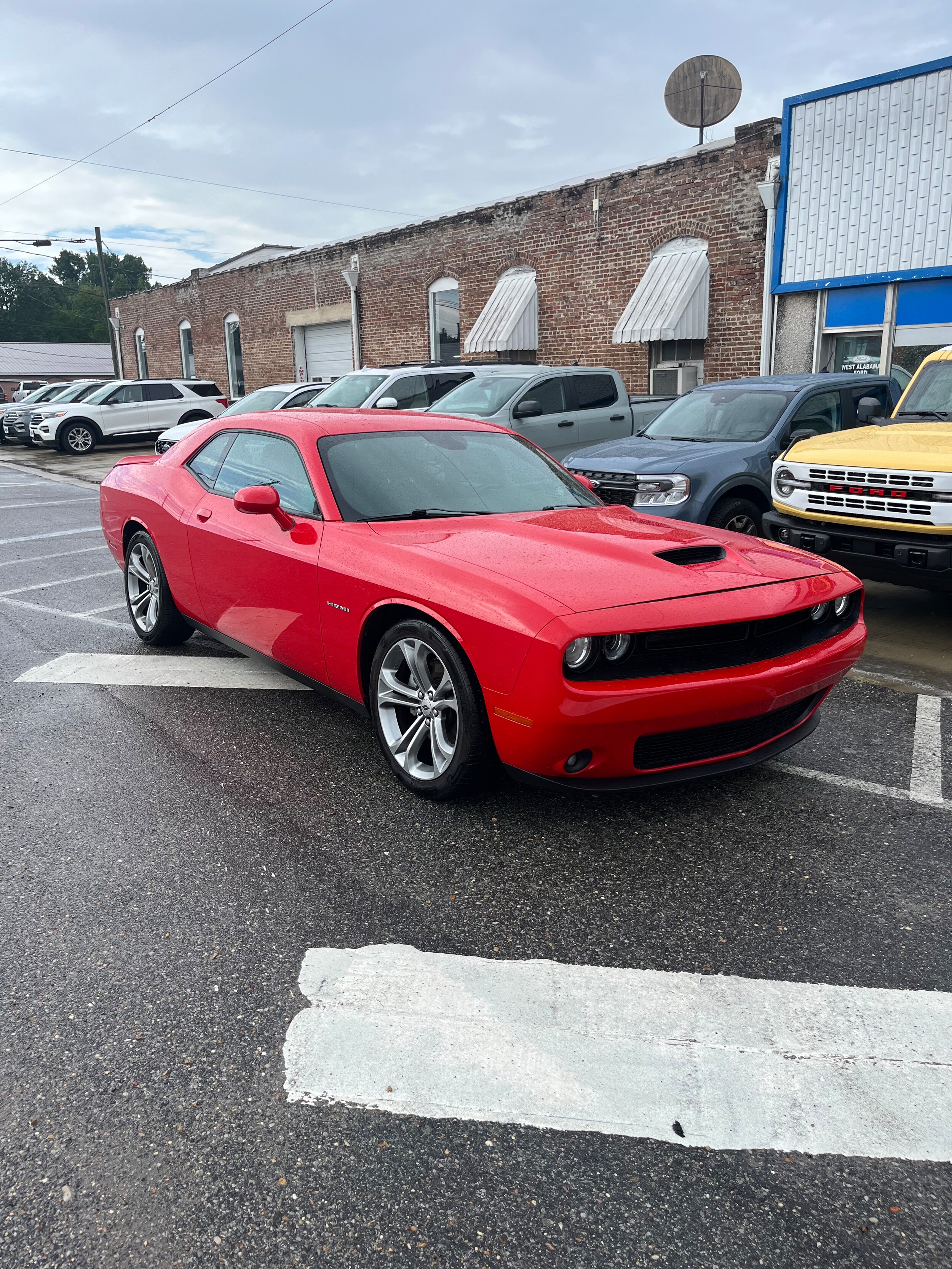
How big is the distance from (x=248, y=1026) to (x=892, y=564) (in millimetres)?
5032

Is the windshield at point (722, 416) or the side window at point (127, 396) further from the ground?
the side window at point (127, 396)

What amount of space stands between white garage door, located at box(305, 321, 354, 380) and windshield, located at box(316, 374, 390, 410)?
11757 mm

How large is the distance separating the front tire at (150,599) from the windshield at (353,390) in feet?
26.6

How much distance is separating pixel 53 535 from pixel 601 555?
9.56 meters

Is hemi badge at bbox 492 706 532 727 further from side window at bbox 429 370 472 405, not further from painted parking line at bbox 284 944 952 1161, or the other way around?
side window at bbox 429 370 472 405

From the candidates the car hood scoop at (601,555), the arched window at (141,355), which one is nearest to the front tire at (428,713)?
the car hood scoop at (601,555)

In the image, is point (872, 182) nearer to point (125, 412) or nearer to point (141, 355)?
point (125, 412)

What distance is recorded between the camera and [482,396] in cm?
1184

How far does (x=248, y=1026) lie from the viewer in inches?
97.9

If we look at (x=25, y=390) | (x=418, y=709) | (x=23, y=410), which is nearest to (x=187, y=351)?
(x=23, y=410)

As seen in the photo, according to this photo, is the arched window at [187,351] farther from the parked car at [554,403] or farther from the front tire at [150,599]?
the front tire at [150,599]

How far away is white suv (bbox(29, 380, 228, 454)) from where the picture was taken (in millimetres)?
24203

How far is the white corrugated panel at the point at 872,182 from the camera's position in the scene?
13.1m

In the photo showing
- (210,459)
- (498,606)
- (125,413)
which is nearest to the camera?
(498,606)
